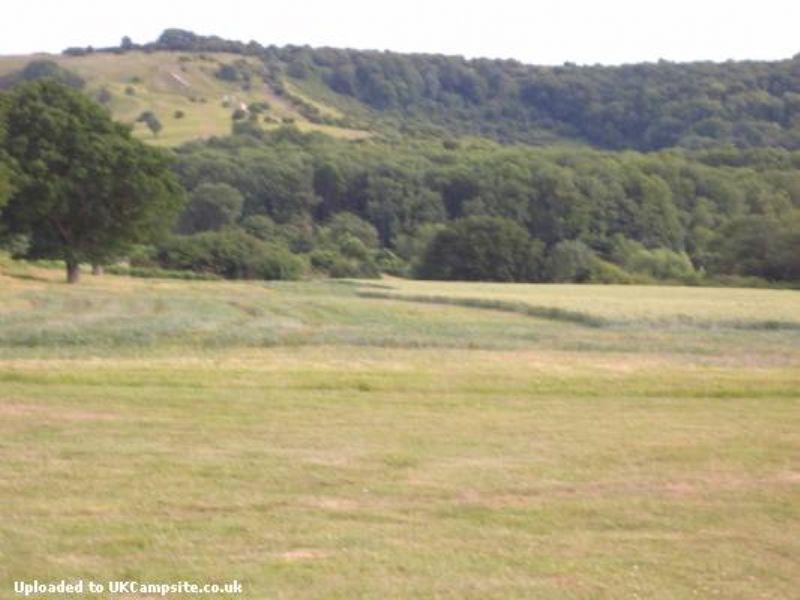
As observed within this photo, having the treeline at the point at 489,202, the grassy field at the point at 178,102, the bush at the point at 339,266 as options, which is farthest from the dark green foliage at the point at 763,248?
the grassy field at the point at 178,102

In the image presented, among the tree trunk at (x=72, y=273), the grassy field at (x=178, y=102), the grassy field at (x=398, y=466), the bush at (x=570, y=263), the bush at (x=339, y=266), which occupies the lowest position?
the bush at (x=339, y=266)

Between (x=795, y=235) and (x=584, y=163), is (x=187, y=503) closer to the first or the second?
(x=795, y=235)

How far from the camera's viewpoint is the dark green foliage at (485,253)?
10550 centimetres

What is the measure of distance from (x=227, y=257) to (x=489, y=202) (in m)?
42.7

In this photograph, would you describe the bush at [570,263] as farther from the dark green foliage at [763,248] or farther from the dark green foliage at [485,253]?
the dark green foliage at [763,248]

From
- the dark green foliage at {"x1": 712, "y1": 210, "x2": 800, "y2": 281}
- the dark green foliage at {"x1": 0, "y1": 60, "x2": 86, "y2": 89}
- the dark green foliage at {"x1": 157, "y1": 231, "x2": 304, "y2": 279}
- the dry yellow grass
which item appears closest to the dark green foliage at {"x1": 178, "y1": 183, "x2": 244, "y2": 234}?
the dark green foliage at {"x1": 157, "y1": 231, "x2": 304, "y2": 279}

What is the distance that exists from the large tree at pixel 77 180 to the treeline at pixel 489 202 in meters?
44.7

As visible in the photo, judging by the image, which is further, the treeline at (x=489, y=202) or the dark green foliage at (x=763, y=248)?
the treeline at (x=489, y=202)

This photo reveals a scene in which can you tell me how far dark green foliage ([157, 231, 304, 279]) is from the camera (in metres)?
95.1

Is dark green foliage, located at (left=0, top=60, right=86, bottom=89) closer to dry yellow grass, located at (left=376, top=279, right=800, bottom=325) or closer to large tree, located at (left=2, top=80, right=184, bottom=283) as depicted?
large tree, located at (left=2, top=80, right=184, bottom=283)

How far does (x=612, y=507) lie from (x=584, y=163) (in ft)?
412

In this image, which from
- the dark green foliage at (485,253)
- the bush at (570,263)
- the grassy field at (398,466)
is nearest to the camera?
the grassy field at (398,466)

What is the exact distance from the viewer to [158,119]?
165 meters

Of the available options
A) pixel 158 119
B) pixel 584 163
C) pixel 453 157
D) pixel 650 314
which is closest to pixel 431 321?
pixel 650 314
